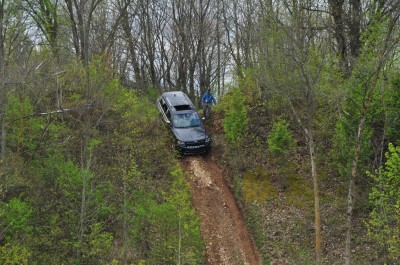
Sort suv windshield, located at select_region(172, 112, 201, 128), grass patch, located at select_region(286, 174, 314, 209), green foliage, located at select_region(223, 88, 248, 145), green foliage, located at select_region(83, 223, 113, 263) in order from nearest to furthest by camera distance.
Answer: green foliage, located at select_region(83, 223, 113, 263)
grass patch, located at select_region(286, 174, 314, 209)
green foliage, located at select_region(223, 88, 248, 145)
suv windshield, located at select_region(172, 112, 201, 128)

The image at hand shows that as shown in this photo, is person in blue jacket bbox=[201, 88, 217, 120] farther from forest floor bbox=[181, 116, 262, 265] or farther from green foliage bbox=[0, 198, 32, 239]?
green foliage bbox=[0, 198, 32, 239]

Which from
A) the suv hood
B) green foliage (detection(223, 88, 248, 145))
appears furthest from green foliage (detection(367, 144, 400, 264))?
the suv hood

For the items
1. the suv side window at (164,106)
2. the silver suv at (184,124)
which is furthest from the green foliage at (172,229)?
the suv side window at (164,106)

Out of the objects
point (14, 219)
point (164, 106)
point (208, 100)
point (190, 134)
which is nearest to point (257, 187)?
point (190, 134)

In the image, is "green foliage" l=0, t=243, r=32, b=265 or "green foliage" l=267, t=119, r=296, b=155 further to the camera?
"green foliage" l=267, t=119, r=296, b=155

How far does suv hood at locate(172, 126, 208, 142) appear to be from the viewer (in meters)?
18.3

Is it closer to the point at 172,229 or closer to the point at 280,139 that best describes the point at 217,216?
the point at 280,139

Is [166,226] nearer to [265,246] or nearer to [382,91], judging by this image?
[265,246]

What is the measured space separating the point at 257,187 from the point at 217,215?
223 centimetres

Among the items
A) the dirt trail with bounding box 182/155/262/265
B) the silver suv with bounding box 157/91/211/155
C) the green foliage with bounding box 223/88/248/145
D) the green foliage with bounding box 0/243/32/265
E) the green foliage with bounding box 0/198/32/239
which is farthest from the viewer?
the silver suv with bounding box 157/91/211/155

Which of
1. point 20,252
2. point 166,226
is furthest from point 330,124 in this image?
point 20,252

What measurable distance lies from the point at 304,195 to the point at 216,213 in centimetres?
376

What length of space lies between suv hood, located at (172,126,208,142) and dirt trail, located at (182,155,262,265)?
0.99 metres

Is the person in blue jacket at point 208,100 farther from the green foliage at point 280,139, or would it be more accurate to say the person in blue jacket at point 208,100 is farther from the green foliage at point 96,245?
the green foliage at point 96,245
